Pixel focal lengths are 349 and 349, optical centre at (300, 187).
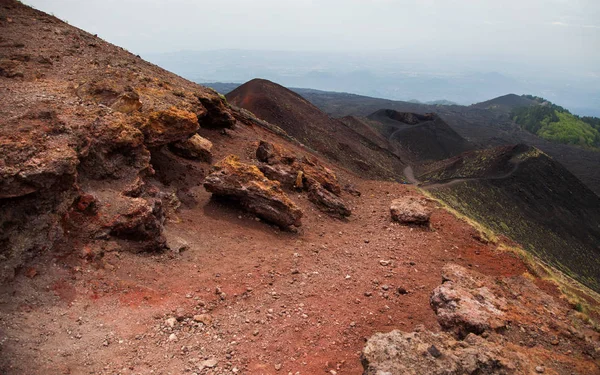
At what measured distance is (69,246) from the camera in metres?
8.67

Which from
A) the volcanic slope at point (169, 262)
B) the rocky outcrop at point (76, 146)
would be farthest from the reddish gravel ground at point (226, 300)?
the rocky outcrop at point (76, 146)

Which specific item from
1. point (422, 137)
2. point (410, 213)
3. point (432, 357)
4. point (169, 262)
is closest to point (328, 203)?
point (410, 213)

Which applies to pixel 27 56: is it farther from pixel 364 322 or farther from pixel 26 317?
pixel 364 322

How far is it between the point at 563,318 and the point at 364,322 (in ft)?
18.4

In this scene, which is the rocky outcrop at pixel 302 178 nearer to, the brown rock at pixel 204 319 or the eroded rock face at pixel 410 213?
the eroded rock face at pixel 410 213

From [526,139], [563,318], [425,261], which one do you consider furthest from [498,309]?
[526,139]

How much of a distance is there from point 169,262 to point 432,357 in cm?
743

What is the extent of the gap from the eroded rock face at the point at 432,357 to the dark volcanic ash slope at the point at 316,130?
30709mm

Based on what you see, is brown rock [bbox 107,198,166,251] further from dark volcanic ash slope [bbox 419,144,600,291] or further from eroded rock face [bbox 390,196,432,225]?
dark volcanic ash slope [bbox 419,144,600,291]

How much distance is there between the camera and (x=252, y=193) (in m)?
13.9

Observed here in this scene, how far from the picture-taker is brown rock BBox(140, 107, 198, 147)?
1342 cm

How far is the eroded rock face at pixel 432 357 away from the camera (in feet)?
18.4

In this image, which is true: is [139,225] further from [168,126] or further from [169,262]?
[168,126]

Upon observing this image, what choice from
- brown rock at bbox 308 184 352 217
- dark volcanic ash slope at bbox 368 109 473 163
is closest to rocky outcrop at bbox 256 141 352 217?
brown rock at bbox 308 184 352 217
